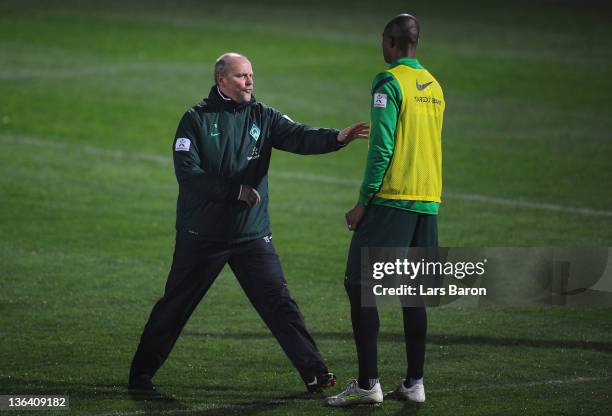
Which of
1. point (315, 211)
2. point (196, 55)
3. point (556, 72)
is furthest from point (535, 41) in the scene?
point (315, 211)

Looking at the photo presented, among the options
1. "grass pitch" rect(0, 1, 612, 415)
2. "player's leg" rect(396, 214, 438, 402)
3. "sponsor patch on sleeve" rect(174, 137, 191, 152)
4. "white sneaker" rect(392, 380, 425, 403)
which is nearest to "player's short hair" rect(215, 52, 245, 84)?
"sponsor patch on sleeve" rect(174, 137, 191, 152)

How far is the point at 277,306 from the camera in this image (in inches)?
314

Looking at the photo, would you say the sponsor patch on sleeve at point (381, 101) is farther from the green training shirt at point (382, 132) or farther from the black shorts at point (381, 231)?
the black shorts at point (381, 231)

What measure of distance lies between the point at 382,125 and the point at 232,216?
1193 millimetres

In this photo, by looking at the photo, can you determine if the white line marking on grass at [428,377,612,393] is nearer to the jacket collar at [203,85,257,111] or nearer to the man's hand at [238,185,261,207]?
the man's hand at [238,185,261,207]

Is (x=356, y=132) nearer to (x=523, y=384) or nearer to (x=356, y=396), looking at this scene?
(x=356, y=396)

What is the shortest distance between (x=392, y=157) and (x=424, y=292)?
103cm

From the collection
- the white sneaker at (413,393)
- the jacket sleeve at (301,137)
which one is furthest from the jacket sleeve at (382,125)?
the white sneaker at (413,393)

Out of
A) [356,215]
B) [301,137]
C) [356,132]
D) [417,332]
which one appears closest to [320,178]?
[301,137]

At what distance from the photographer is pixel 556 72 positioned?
73.7ft

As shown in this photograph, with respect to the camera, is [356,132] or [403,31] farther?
[356,132]

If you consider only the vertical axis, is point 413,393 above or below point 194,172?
below

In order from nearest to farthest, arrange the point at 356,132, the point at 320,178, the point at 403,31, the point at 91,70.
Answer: the point at 403,31, the point at 356,132, the point at 320,178, the point at 91,70

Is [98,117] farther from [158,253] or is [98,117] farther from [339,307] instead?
[339,307]
